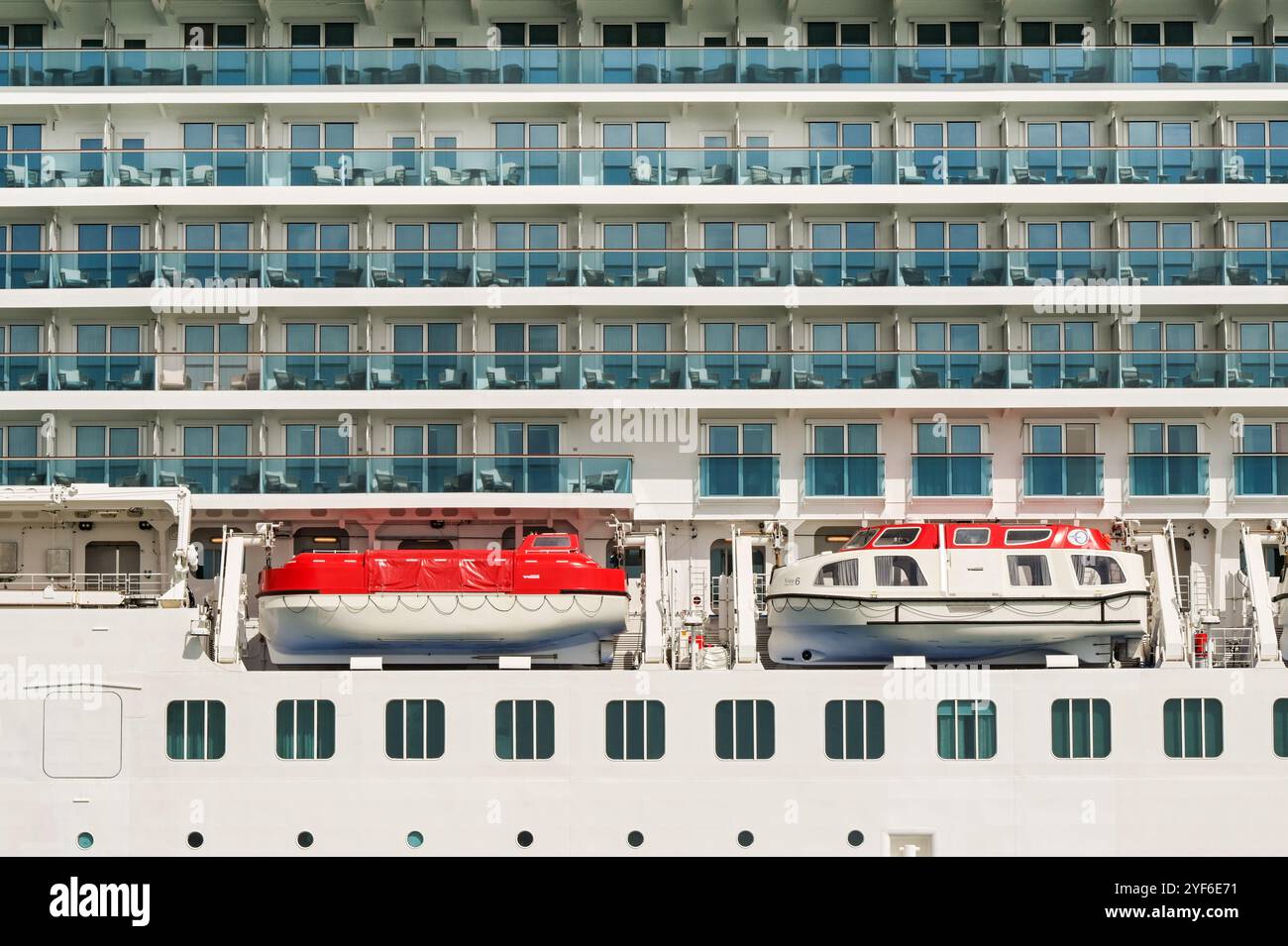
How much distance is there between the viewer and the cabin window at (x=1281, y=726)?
21609 mm

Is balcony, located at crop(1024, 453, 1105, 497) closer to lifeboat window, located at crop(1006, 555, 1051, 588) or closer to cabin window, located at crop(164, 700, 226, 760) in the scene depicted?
lifeboat window, located at crop(1006, 555, 1051, 588)

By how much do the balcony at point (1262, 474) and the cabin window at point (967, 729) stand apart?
674 cm

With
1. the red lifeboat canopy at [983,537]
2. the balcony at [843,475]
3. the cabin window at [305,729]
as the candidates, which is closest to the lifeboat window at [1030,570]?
the red lifeboat canopy at [983,537]

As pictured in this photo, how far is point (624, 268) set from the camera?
25.6m

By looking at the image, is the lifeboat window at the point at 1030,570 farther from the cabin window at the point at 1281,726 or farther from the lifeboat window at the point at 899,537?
the cabin window at the point at 1281,726

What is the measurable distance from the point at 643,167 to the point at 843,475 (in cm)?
616

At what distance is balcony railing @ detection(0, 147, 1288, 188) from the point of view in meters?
25.9

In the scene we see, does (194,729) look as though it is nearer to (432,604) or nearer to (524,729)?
(432,604)

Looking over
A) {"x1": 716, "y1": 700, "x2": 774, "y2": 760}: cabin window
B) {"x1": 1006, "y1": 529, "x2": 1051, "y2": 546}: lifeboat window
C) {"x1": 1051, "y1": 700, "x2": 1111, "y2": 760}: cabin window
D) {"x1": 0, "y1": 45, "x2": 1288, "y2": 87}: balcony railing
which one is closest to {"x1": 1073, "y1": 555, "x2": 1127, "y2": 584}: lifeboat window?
{"x1": 1006, "y1": 529, "x2": 1051, "y2": 546}: lifeboat window

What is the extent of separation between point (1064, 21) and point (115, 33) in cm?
1694

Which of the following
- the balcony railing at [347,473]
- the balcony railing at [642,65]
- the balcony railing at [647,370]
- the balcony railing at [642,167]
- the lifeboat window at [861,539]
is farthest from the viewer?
the balcony railing at [642,65]
